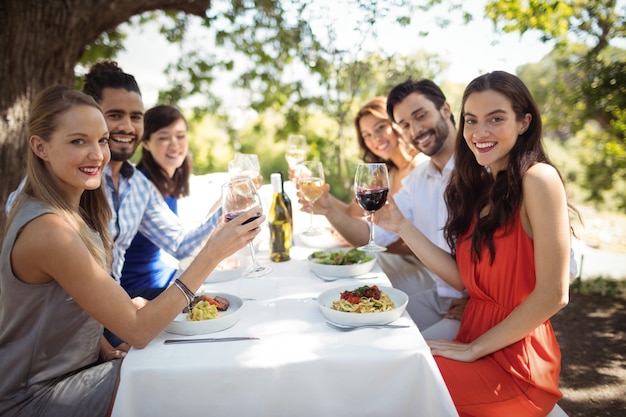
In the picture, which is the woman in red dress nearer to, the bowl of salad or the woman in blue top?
the bowl of salad

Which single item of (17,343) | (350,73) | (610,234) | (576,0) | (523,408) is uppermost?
(576,0)

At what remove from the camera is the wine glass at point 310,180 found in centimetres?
247

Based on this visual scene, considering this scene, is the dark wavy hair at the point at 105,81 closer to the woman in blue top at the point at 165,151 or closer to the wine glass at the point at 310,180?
the woman in blue top at the point at 165,151

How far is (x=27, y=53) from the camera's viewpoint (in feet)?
12.5

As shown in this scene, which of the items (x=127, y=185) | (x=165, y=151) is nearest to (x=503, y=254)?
(x=127, y=185)

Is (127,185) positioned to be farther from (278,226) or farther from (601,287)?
(601,287)

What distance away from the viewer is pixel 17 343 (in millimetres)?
1511

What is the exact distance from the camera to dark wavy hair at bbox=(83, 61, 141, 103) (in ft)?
8.62

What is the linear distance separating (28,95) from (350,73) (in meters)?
3.06

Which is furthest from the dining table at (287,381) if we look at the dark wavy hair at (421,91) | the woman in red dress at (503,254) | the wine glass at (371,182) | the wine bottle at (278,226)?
the dark wavy hair at (421,91)

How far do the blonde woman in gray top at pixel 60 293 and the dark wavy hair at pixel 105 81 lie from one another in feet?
3.24

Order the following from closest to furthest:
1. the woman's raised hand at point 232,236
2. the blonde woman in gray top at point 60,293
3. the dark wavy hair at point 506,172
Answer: the blonde woman in gray top at point 60,293
the woman's raised hand at point 232,236
the dark wavy hair at point 506,172

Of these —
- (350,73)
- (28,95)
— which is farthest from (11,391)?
(350,73)

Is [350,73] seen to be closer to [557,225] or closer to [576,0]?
[576,0]
